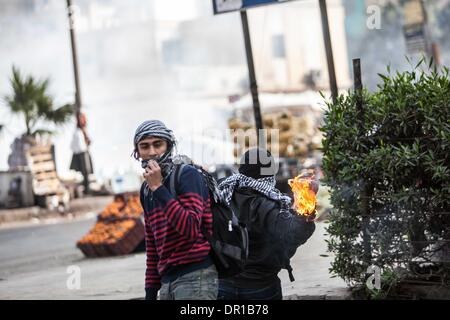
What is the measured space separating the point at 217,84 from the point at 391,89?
3901 centimetres

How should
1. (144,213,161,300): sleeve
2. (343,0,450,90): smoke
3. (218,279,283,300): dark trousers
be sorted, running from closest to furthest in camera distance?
(144,213,161,300): sleeve
(218,279,283,300): dark trousers
(343,0,450,90): smoke

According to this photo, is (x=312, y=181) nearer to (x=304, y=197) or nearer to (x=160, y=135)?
(x=304, y=197)

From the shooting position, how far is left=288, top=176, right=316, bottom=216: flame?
479 cm

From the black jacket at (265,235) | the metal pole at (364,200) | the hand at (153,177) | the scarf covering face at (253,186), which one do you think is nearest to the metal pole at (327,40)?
the metal pole at (364,200)

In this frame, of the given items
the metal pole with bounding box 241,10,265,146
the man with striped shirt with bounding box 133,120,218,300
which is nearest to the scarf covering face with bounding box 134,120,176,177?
the man with striped shirt with bounding box 133,120,218,300

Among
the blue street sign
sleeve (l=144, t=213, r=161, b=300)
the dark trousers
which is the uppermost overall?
the blue street sign

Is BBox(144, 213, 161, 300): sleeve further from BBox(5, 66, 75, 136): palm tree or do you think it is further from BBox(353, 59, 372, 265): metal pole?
BBox(5, 66, 75, 136): palm tree

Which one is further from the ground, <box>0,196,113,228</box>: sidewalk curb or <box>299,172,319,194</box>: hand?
<box>299,172,319,194</box>: hand

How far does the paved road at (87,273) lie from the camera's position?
8109mm

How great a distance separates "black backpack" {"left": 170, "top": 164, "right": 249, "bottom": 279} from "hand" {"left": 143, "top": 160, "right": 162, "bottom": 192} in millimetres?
164

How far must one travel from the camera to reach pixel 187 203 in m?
4.18

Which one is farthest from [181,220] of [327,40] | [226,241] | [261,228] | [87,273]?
[87,273]

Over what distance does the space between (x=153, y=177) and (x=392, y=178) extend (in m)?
2.72
